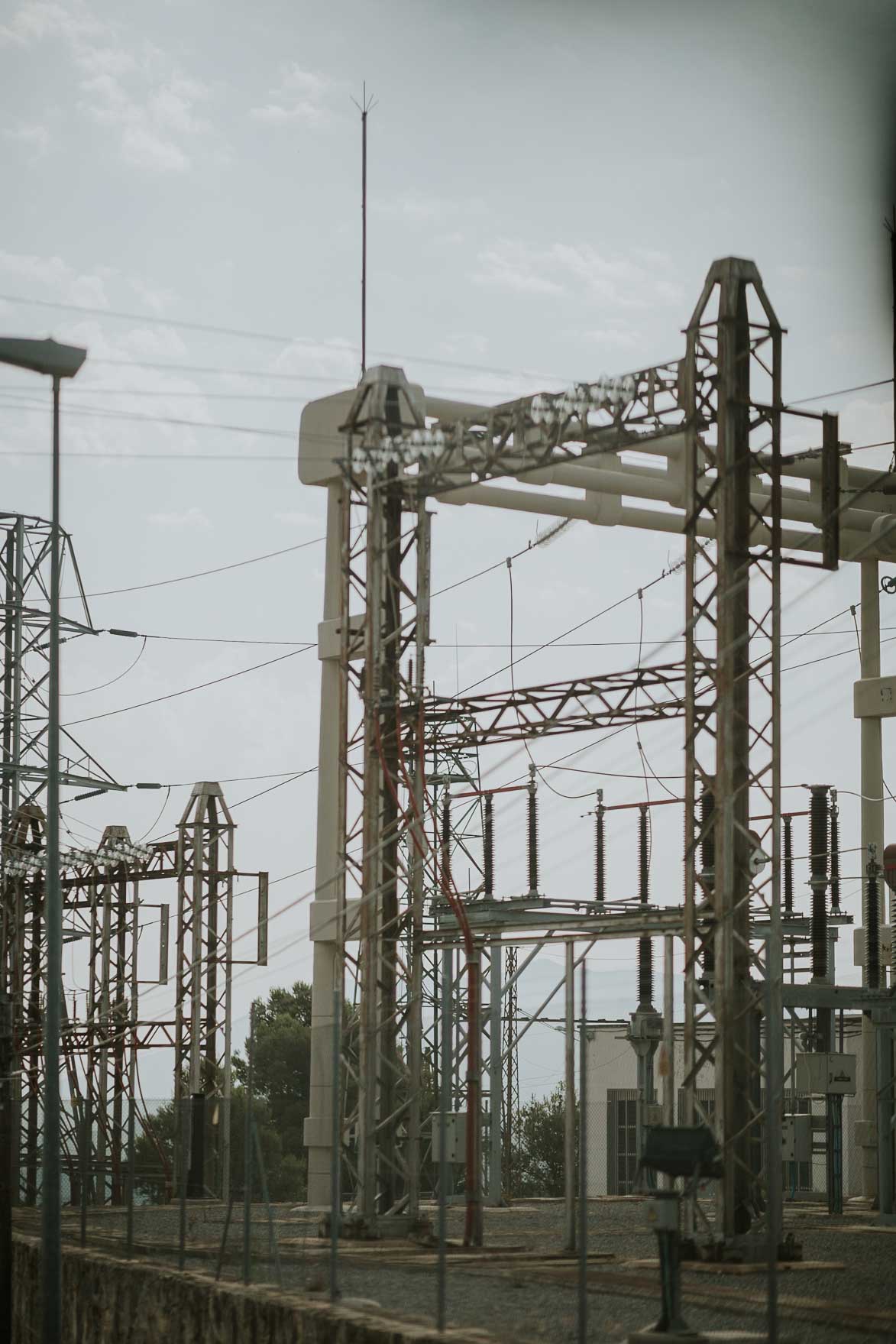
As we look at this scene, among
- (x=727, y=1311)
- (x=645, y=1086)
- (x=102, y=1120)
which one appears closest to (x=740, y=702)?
(x=727, y=1311)

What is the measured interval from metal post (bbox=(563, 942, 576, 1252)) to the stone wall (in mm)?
4555

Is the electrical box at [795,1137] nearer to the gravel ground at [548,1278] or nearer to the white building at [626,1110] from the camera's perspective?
the gravel ground at [548,1278]

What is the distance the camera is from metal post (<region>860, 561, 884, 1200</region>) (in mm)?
31375

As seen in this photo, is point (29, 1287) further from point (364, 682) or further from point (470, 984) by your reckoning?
point (364, 682)

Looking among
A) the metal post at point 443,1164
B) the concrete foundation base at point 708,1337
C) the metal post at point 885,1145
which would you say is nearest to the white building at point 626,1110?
the metal post at point 885,1145

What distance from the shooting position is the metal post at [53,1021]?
15797 millimetres

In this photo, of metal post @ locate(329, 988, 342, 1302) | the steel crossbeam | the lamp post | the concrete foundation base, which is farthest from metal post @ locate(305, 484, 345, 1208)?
the concrete foundation base

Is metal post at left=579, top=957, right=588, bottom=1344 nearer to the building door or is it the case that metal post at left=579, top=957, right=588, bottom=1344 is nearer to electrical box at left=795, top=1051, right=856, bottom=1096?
electrical box at left=795, top=1051, right=856, bottom=1096

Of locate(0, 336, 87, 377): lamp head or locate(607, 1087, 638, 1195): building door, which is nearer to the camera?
locate(0, 336, 87, 377): lamp head

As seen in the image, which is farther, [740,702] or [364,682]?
[364,682]

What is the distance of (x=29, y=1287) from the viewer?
71.4 ft

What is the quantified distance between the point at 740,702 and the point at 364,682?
19.4 feet

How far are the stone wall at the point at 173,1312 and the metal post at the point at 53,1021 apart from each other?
1.38 meters

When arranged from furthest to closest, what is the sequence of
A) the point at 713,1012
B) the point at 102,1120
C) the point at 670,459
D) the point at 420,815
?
the point at 102,1120, the point at 670,459, the point at 420,815, the point at 713,1012
